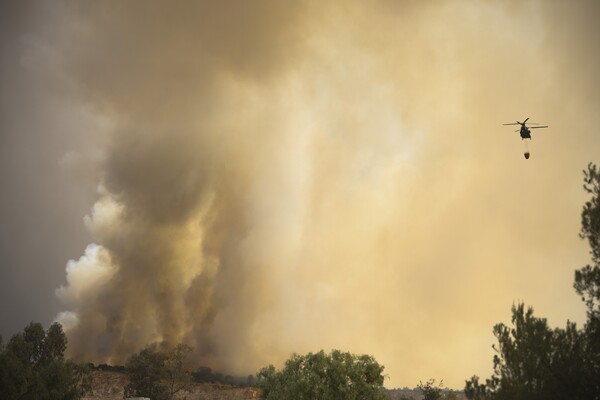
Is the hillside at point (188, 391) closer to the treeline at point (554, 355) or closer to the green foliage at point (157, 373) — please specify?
the green foliage at point (157, 373)

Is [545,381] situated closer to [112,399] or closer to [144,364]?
[144,364]

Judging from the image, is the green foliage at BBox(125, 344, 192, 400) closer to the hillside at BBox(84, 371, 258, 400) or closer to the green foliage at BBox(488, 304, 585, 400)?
the hillside at BBox(84, 371, 258, 400)

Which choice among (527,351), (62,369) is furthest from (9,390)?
(527,351)

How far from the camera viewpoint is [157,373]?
81.2 metres

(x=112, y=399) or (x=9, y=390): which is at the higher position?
(x=9, y=390)

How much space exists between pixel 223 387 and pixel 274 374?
70701mm

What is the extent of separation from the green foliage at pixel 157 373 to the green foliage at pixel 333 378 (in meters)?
35.8

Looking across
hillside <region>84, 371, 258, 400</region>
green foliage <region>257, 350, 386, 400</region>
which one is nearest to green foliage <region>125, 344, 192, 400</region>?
hillside <region>84, 371, 258, 400</region>

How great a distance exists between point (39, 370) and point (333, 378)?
1373 inches

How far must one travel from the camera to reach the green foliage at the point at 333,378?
160 ft

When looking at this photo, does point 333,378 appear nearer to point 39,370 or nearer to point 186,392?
point 39,370

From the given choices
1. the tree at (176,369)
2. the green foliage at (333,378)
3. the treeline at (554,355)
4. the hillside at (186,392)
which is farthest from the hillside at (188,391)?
the treeline at (554,355)

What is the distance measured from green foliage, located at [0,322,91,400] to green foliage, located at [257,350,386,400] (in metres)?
24.2

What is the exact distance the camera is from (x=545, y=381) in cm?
2103
